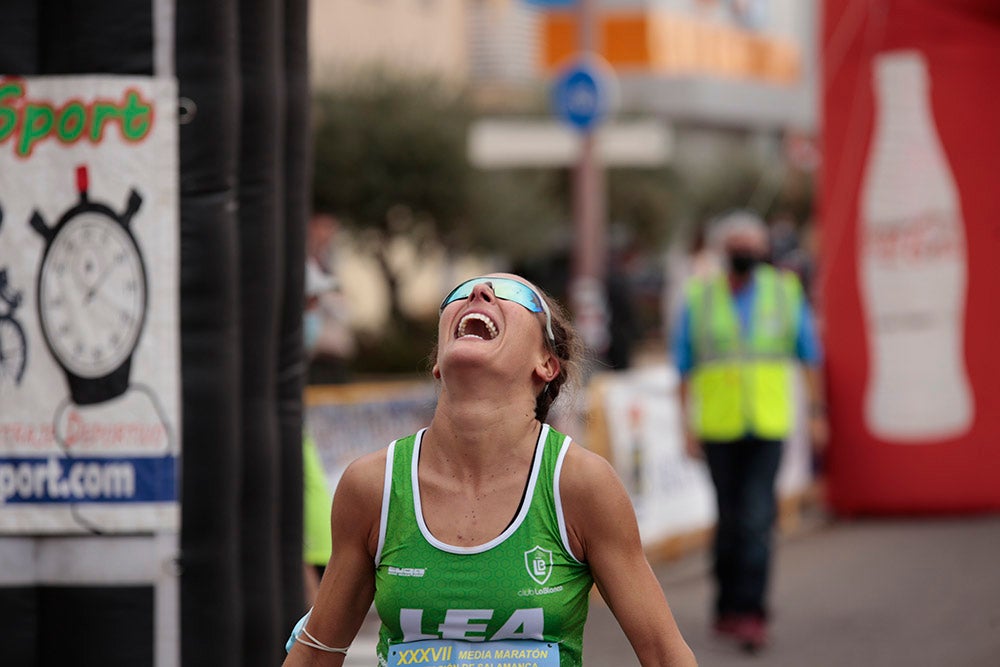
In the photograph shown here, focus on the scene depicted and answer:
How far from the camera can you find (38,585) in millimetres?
5141

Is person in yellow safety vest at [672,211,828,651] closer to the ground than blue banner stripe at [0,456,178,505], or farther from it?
closer to the ground

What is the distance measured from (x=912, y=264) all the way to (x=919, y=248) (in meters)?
0.12

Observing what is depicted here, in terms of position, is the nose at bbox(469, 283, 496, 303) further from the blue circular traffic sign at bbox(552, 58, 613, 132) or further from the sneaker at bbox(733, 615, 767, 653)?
the blue circular traffic sign at bbox(552, 58, 613, 132)

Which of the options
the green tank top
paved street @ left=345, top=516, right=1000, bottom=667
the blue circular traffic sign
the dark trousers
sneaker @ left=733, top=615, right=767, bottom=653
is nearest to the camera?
the green tank top

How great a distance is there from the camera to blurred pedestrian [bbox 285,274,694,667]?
10.6ft

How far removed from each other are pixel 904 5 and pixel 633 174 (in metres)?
29.2

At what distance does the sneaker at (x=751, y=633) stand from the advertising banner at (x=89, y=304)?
407 centimetres

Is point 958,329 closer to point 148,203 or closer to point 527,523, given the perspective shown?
point 148,203

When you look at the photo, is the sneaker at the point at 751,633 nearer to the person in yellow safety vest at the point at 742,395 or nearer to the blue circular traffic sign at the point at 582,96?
the person in yellow safety vest at the point at 742,395

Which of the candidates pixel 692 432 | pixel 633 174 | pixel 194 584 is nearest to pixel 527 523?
pixel 194 584

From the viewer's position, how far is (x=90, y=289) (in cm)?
508

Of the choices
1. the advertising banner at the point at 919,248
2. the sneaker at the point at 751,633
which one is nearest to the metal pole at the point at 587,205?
the advertising banner at the point at 919,248

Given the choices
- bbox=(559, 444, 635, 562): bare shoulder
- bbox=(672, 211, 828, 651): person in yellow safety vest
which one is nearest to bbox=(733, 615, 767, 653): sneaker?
bbox=(672, 211, 828, 651): person in yellow safety vest

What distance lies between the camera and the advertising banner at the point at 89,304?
200 inches
